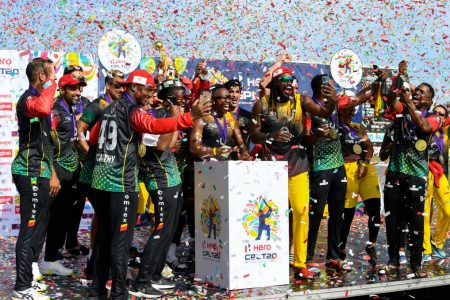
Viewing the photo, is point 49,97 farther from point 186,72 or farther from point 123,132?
point 186,72

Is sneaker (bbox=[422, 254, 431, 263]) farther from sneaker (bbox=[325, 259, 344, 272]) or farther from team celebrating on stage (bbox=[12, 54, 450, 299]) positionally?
sneaker (bbox=[325, 259, 344, 272])

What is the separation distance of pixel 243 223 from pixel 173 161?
0.95 meters

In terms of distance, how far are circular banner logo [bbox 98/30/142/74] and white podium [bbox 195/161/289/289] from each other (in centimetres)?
454

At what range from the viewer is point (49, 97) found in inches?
210

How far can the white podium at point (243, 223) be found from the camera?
590 centimetres

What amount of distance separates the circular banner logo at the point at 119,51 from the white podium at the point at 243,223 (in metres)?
4.54

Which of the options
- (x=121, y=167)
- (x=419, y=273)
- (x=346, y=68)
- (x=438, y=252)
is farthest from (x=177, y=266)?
(x=346, y=68)

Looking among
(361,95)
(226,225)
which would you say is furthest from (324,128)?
(226,225)

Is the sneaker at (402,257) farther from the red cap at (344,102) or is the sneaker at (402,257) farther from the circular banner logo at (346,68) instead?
the circular banner logo at (346,68)

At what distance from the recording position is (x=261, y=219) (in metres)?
6.06

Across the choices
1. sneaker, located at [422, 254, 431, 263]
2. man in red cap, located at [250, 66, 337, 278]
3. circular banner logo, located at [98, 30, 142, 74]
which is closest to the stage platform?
sneaker, located at [422, 254, 431, 263]

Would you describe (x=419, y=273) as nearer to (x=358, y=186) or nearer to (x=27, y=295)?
(x=358, y=186)


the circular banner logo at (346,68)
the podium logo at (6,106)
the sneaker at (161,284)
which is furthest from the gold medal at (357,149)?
the podium logo at (6,106)

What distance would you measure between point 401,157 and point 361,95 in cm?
83
